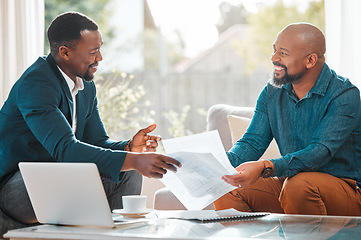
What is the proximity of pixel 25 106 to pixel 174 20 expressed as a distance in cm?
510

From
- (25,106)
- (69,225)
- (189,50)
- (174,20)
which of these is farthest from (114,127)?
(189,50)

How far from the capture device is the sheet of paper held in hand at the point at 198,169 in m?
1.50

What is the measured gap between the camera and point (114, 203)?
2.04 meters

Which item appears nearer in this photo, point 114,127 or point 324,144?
point 324,144

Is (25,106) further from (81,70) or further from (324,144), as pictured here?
(324,144)

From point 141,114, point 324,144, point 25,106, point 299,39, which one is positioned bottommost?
point 141,114

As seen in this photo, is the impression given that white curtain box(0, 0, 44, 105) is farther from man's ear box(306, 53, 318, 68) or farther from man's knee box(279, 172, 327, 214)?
man's knee box(279, 172, 327, 214)

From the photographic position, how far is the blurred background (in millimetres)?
3875

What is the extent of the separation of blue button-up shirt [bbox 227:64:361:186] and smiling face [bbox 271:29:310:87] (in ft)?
0.23

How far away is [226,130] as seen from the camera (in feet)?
8.68

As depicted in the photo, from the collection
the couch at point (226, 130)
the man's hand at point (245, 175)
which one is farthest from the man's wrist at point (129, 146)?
the man's hand at point (245, 175)

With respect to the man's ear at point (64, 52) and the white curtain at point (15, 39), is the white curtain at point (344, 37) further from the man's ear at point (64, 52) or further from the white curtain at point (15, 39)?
the white curtain at point (15, 39)

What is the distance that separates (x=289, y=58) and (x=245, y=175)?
24.2 inches

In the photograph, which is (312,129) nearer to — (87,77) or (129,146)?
(129,146)
